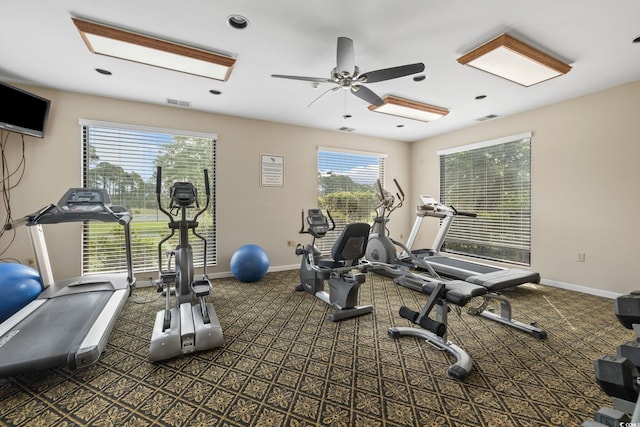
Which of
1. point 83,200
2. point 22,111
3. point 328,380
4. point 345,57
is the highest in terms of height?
point 345,57

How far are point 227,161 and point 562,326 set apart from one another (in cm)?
485

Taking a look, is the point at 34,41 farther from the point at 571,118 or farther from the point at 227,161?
the point at 571,118

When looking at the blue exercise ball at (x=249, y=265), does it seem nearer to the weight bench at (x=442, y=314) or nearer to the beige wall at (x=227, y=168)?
the beige wall at (x=227, y=168)

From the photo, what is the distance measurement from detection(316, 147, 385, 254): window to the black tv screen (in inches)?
159

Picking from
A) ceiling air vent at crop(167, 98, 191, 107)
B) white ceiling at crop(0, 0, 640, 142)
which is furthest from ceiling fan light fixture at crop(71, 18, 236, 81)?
ceiling air vent at crop(167, 98, 191, 107)

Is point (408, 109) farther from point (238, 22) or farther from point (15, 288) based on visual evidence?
point (15, 288)

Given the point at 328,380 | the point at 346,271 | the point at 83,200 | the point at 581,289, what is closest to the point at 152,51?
the point at 83,200

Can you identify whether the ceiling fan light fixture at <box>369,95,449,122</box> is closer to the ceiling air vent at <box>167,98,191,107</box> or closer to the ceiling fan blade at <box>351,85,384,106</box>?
the ceiling fan blade at <box>351,85,384,106</box>

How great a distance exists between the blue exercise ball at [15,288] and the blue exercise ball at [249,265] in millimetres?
2117

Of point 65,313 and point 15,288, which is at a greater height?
point 15,288

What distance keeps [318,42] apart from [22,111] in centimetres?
351

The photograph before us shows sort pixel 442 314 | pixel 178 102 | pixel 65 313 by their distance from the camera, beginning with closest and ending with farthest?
pixel 442 314 → pixel 65 313 → pixel 178 102

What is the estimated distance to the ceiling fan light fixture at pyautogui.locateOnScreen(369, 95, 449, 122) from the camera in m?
3.99

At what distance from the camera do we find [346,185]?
594cm
